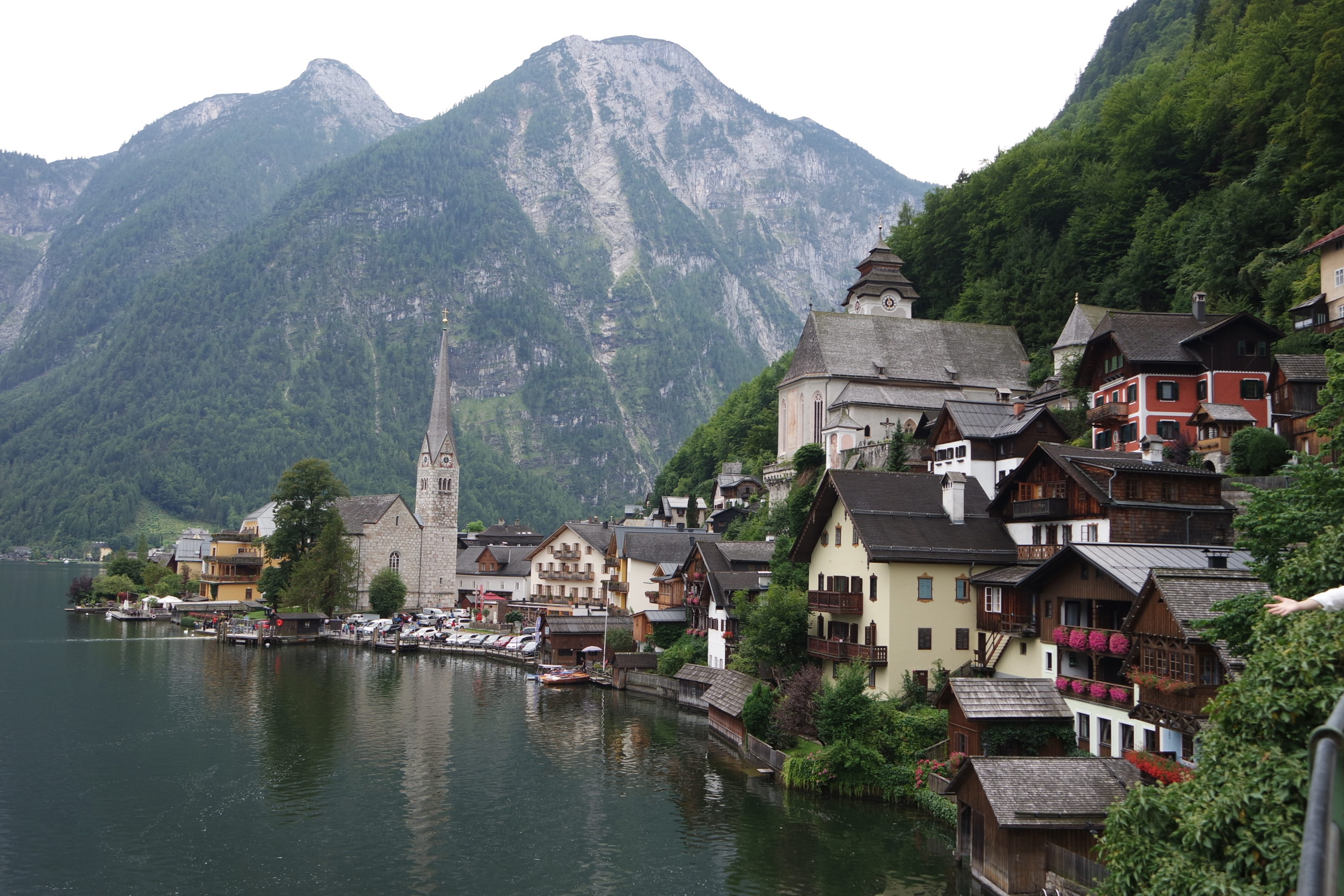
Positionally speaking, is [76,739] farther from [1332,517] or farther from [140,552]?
[140,552]

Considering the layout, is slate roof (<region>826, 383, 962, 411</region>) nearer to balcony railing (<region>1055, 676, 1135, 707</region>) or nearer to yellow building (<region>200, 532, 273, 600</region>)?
balcony railing (<region>1055, 676, 1135, 707</region>)

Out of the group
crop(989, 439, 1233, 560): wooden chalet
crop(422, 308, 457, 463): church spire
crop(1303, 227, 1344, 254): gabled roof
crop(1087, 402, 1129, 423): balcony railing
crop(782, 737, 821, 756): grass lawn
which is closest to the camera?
crop(989, 439, 1233, 560): wooden chalet

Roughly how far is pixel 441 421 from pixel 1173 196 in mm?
91103

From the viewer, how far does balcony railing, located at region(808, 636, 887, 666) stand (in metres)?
41.8

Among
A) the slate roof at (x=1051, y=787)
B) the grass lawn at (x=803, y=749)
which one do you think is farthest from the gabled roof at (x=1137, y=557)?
the grass lawn at (x=803, y=749)

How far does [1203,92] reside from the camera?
263 feet

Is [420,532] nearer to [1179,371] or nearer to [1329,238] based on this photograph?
[1179,371]

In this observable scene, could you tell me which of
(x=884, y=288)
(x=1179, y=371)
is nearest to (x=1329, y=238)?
(x=1179, y=371)

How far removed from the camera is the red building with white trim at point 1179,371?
167 feet

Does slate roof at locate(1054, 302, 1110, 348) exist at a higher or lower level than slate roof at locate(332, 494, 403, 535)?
higher

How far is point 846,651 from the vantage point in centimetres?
4353

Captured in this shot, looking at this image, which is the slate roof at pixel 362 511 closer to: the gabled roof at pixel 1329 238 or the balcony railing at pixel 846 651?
the balcony railing at pixel 846 651

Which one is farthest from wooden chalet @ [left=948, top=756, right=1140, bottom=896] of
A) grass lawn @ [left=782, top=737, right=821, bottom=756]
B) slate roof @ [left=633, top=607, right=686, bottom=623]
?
slate roof @ [left=633, top=607, right=686, bottom=623]

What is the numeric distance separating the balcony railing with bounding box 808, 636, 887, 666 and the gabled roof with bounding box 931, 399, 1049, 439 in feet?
48.1
